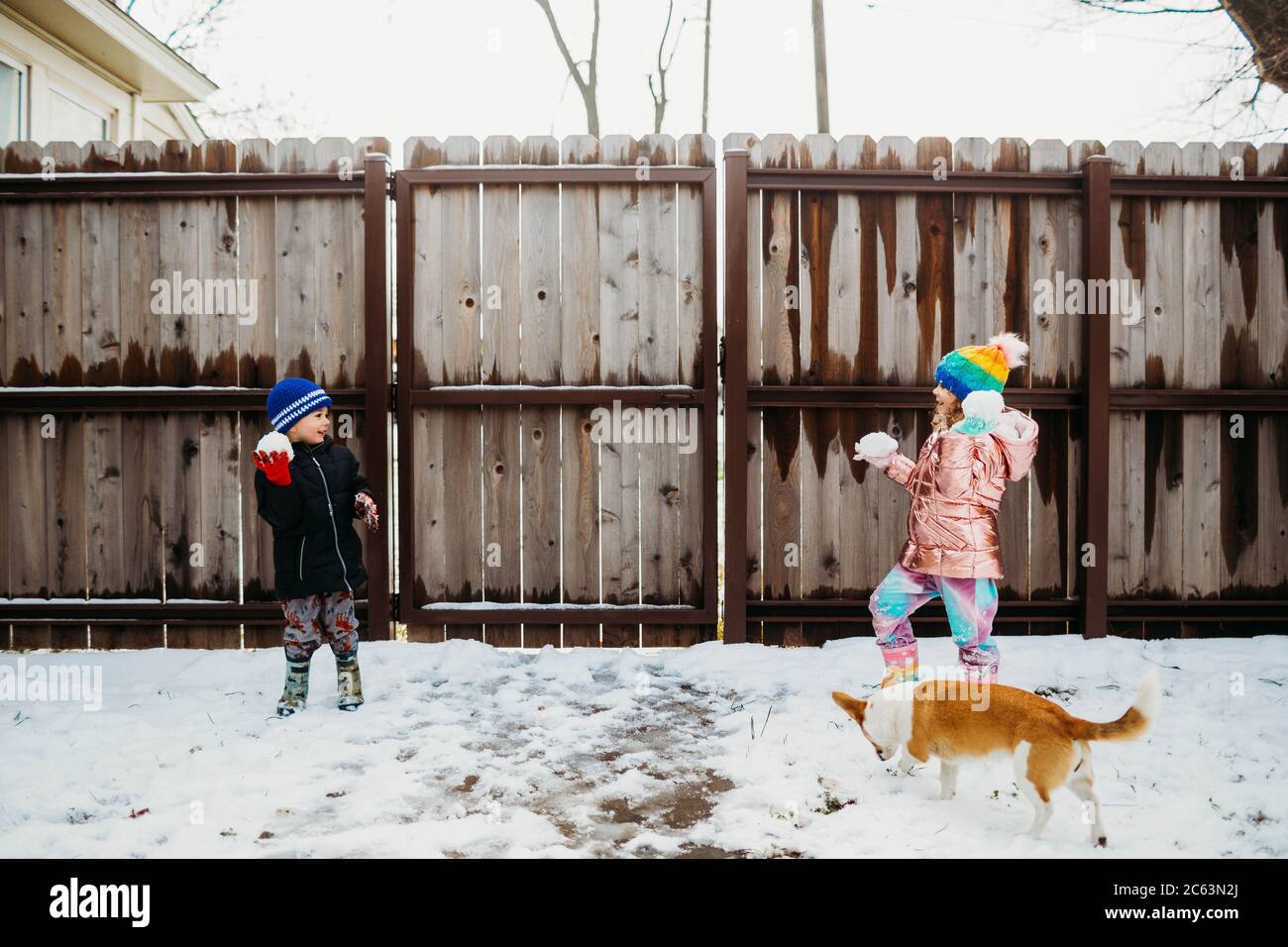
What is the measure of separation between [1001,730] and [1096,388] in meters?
2.95

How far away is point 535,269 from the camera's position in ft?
16.1

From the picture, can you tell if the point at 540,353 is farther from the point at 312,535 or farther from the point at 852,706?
the point at 852,706

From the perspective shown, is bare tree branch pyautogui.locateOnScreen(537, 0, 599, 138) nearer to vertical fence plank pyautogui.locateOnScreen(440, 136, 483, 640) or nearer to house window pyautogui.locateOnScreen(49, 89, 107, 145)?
house window pyautogui.locateOnScreen(49, 89, 107, 145)

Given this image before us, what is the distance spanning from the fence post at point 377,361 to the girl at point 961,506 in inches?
103

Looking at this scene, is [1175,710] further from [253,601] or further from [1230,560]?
[253,601]

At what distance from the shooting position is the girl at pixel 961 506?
364cm

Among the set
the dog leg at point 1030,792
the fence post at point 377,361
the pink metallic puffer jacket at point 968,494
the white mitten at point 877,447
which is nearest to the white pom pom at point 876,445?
the white mitten at point 877,447

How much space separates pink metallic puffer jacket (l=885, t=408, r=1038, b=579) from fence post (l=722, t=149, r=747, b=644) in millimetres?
1241

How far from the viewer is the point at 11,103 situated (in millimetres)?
7109

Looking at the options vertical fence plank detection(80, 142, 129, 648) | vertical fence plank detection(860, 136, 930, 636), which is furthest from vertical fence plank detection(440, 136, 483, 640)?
vertical fence plank detection(860, 136, 930, 636)

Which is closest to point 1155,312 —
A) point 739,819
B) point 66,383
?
point 739,819

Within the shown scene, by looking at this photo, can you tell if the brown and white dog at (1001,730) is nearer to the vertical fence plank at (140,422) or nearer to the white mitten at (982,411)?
the white mitten at (982,411)

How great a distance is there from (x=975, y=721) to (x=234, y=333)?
4258mm

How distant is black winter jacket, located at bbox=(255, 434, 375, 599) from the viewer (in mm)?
3742
